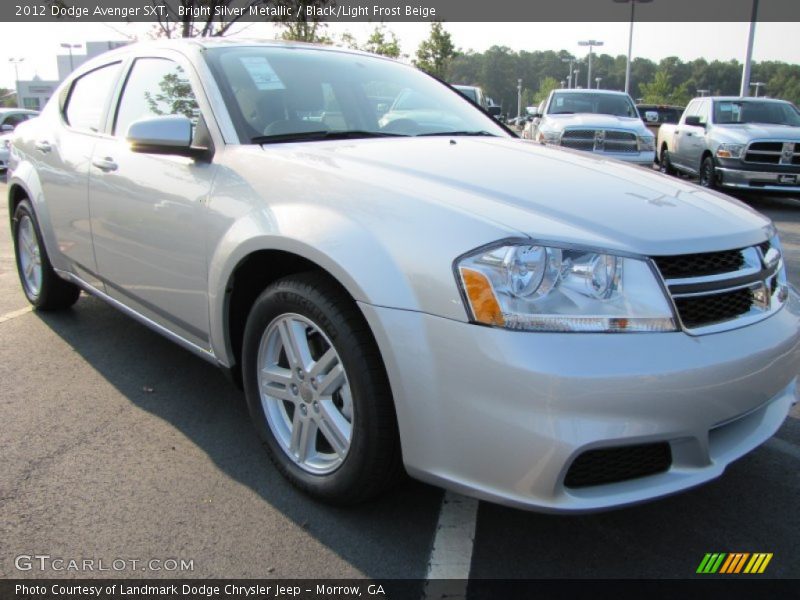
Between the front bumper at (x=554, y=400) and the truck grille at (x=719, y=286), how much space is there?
0.08 metres

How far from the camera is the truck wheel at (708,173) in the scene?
36.4 ft

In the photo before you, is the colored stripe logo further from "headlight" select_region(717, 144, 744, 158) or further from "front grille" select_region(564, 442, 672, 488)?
"headlight" select_region(717, 144, 744, 158)

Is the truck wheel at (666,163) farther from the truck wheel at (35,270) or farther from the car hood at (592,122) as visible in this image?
the truck wheel at (35,270)

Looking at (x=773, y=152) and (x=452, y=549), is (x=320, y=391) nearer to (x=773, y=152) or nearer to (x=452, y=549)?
(x=452, y=549)

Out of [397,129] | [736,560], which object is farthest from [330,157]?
[736,560]

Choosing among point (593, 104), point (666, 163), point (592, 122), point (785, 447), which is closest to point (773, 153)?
point (592, 122)

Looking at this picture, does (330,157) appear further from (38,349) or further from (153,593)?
(38,349)

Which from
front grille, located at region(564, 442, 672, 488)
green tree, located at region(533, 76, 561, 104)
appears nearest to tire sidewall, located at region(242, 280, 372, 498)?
front grille, located at region(564, 442, 672, 488)

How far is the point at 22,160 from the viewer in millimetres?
4520

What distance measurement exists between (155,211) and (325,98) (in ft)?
2.98

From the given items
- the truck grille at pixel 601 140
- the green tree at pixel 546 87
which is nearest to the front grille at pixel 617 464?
the truck grille at pixel 601 140

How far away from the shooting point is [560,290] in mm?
1931

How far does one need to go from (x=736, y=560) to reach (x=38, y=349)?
12.4 feet

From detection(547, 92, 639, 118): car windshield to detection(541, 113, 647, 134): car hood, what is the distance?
23.5 inches
